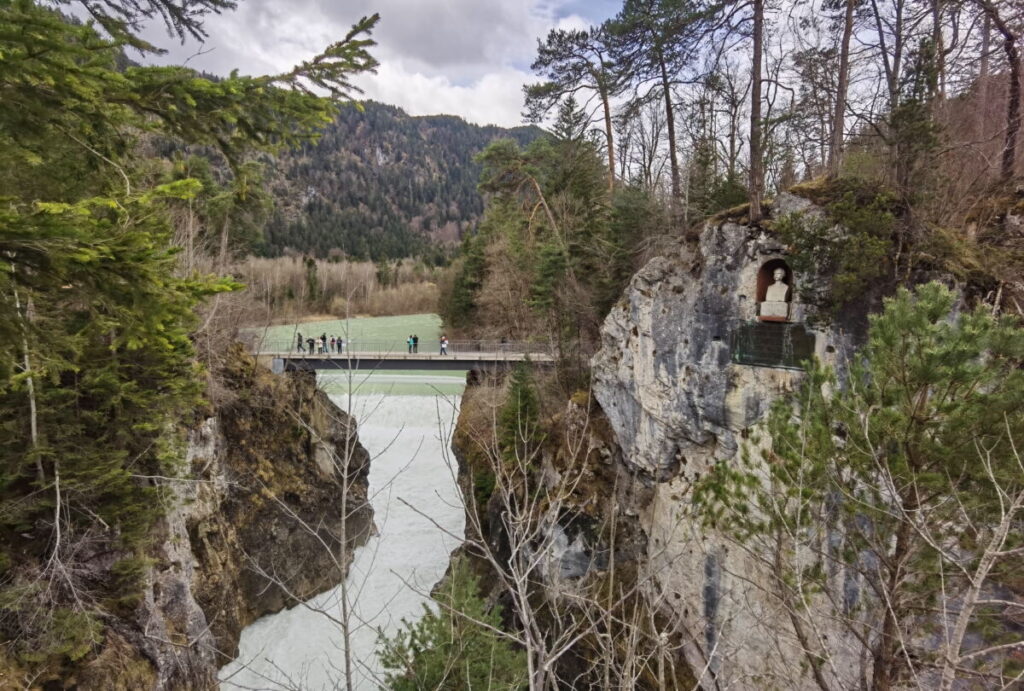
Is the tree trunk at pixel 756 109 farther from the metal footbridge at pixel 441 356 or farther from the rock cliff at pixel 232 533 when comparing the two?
the rock cliff at pixel 232 533

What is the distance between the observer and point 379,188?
474 ft

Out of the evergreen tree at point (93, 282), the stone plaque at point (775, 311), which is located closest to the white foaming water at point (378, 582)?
the evergreen tree at point (93, 282)

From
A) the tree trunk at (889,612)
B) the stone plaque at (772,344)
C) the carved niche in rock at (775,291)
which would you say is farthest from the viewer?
the carved niche in rock at (775,291)

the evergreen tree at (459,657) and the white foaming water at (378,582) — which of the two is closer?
the evergreen tree at (459,657)

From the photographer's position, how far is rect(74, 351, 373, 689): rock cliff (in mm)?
6953

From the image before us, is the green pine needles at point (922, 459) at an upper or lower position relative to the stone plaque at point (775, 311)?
lower

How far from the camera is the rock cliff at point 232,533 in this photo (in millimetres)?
6953

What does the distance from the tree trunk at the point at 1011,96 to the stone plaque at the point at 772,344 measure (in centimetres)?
377

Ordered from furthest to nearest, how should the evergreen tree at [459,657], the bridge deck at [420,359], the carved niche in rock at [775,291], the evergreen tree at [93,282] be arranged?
the bridge deck at [420,359] → the carved niche in rock at [775,291] → the evergreen tree at [459,657] → the evergreen tree at [93,282]

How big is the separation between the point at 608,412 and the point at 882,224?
596cm

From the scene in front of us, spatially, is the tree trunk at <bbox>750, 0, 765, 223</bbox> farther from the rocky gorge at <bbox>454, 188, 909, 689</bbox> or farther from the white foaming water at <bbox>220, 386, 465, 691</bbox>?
the white foaming water at <bbox>220, 386, 465, 691</bbox>

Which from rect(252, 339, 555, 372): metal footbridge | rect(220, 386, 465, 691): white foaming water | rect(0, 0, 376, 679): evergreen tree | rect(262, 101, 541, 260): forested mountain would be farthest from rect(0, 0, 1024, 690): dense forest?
rect(262, 101, 541, 260): forested mountain

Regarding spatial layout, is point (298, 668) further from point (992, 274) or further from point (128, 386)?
point (992, 274)

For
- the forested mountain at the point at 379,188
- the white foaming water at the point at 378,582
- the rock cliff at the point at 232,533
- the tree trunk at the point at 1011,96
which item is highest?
the forested mountain at the point at 379,188
